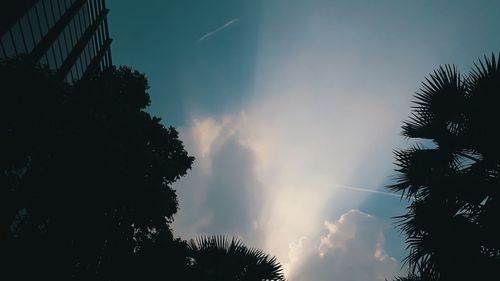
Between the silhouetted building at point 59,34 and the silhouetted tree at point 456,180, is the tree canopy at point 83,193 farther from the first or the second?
the silhouetted building at point 59,34

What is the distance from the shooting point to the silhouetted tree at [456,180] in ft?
16.0

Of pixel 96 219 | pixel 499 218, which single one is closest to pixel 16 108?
pixel 96 219

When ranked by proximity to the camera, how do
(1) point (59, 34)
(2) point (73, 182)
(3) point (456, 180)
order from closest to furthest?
(3) point (456, 180)
(2) point (73, 182)
(1) point (59, 34)

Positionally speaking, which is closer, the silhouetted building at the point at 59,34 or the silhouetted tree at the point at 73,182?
the silhouetted tree at the point at 73,182

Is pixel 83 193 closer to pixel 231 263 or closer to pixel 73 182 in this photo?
pixel 73 182

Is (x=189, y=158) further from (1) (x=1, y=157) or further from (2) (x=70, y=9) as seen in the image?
(2) (x=70, y=9)

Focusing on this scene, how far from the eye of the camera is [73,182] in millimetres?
7535

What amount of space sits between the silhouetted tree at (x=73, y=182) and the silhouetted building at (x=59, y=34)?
9.13 m

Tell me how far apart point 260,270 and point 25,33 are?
2032cm

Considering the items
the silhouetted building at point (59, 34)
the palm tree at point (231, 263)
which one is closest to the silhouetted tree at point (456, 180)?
the palm tree at point (231, 263)

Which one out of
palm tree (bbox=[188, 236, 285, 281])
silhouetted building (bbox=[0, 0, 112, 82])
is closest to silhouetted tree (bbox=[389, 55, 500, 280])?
palm tree (bbox=[188, 236, 285, 281])

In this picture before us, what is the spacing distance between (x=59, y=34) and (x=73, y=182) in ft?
62.9

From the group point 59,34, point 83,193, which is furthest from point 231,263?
point 59,34

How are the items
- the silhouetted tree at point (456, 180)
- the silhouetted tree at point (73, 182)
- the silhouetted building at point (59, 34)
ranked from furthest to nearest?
1. the silhouetted building at point (59, 34)
2. the silhouetted tree at point (73, 182)
3. the silhouetted tree at point (456, 180)
